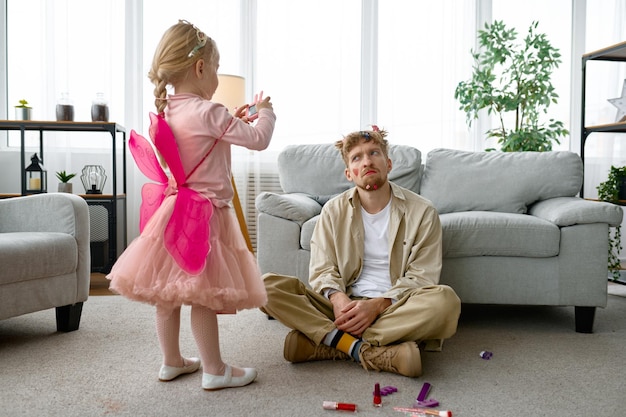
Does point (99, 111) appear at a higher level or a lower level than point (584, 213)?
higher

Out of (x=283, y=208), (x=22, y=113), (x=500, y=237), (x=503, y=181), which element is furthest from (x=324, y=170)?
(x=22, y=113)

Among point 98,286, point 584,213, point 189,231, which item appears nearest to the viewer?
point 189,231

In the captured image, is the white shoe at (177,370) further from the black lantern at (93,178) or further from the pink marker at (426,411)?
the black lantern at (93,178)

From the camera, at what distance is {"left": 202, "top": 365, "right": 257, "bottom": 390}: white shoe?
1696 mm

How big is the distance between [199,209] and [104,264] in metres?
2.42

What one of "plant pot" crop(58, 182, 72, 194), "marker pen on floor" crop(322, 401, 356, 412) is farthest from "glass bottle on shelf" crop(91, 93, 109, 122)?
"marker pen on floor" crop(322, 401, 356, 412)

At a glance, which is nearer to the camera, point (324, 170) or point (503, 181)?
point (503, 181)

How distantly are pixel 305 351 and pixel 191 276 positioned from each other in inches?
21.1

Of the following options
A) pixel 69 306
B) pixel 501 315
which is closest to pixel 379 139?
pixel 501 315

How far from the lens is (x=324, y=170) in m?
3.08

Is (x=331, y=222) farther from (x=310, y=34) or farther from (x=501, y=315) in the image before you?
(x=310, y=34)

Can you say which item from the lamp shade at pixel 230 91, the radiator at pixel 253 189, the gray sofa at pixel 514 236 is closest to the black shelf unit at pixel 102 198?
the lamp shade at pixel 230 91

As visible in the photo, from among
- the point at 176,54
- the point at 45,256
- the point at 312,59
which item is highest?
the point at 312,59

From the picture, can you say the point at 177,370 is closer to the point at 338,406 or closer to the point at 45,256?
the point at 338,406
